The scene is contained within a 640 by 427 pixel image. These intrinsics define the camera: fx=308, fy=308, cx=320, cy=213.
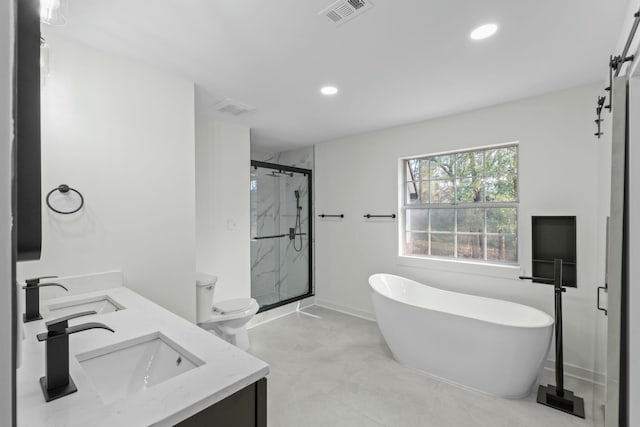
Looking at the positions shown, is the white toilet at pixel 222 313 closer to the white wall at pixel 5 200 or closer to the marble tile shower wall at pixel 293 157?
the marble tile shower wall at pixel 293 157

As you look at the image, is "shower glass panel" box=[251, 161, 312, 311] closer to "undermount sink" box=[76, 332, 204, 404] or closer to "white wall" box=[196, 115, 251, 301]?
"white wall" box=[196, 115, 251, 301]

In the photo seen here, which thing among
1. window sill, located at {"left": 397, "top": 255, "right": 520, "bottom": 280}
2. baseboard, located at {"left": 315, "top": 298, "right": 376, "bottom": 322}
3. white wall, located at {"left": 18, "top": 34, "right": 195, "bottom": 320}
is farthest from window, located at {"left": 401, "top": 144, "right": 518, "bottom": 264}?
white wall, located at {"left": 18, "top": 34, "right": 195, "bottom": 320}

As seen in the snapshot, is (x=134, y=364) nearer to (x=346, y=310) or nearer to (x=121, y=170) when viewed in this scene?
(x=121, y=170)

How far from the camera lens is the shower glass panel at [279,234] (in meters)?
3.82

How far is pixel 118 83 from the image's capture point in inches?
79.4

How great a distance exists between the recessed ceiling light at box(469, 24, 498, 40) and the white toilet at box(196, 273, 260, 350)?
99.5 inches

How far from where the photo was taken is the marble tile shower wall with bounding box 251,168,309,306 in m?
3.83

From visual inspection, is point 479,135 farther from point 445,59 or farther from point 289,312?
point 289,312

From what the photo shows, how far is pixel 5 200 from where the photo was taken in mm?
236

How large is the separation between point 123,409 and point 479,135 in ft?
10.8

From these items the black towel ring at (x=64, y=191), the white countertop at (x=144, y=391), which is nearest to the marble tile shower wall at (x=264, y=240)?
the black towel ring at (x=64, y=191)

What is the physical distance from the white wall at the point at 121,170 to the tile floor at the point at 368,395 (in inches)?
39.1

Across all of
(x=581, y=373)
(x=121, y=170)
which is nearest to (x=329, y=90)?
(x=121, y=170)

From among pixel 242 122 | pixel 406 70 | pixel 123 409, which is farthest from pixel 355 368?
pixel 242 122
